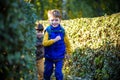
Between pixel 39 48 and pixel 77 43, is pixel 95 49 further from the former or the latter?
pixel 39 48

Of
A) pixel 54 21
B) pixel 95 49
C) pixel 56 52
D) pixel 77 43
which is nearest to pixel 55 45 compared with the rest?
pixel 56 52

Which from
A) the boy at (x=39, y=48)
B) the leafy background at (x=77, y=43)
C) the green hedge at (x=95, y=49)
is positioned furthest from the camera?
the green hedge at (x=95, y=49)

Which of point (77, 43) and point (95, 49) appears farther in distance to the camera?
point (77, 43)

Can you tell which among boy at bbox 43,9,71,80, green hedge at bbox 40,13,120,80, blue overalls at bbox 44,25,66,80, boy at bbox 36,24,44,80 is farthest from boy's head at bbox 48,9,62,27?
green hedge at bbox 40,13,120,80

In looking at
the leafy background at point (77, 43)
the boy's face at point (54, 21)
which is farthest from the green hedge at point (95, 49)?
the boy's face at point (54, 21)

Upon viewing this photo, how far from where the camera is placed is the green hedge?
782cm

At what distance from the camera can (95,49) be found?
27.9 feet

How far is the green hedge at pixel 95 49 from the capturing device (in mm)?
7824

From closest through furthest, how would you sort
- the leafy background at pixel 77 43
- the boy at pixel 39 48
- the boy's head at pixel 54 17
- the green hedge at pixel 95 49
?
the leafy background at pixel 77 43, the boy's head at pixel 54 17, the boy at pixel 39 48, the green hedge at pixel 95 49

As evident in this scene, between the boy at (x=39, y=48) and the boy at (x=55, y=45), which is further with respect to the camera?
the boy at (x=39, y=48)

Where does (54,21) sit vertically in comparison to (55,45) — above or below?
above

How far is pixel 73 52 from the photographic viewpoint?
971 centimetres

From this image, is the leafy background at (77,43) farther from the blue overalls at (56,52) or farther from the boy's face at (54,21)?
the blue overalls at (56,52)

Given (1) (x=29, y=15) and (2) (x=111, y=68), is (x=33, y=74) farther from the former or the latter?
(2) (x=111, y=68)
